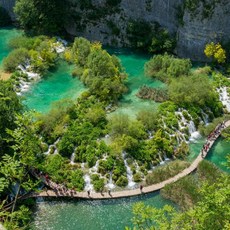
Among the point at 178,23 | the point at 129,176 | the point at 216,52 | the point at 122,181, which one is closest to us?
the point at 122,181

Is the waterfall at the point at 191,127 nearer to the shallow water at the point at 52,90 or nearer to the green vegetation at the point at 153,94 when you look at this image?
the green vegetation at the point at 153,94

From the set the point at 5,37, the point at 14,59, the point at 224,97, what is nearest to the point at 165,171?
the point at 224,97

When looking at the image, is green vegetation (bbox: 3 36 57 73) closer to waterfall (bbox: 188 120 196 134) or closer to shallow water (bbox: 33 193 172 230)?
waterfall (bbox: 188 120 196 134)

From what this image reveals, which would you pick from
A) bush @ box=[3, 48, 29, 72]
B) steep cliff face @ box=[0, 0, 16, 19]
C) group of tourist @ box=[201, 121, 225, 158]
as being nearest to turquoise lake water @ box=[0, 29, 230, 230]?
group of tourist @ box=[201, 121, 225, 158]

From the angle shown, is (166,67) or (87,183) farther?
(166,67)

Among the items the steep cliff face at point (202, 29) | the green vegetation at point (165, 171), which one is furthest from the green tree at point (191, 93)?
the steep cliff face at point (202, 29)

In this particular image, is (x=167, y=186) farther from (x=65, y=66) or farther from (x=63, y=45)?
(x=63, y=45)

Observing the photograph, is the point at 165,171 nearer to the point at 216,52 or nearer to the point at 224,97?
the point at 224,97
